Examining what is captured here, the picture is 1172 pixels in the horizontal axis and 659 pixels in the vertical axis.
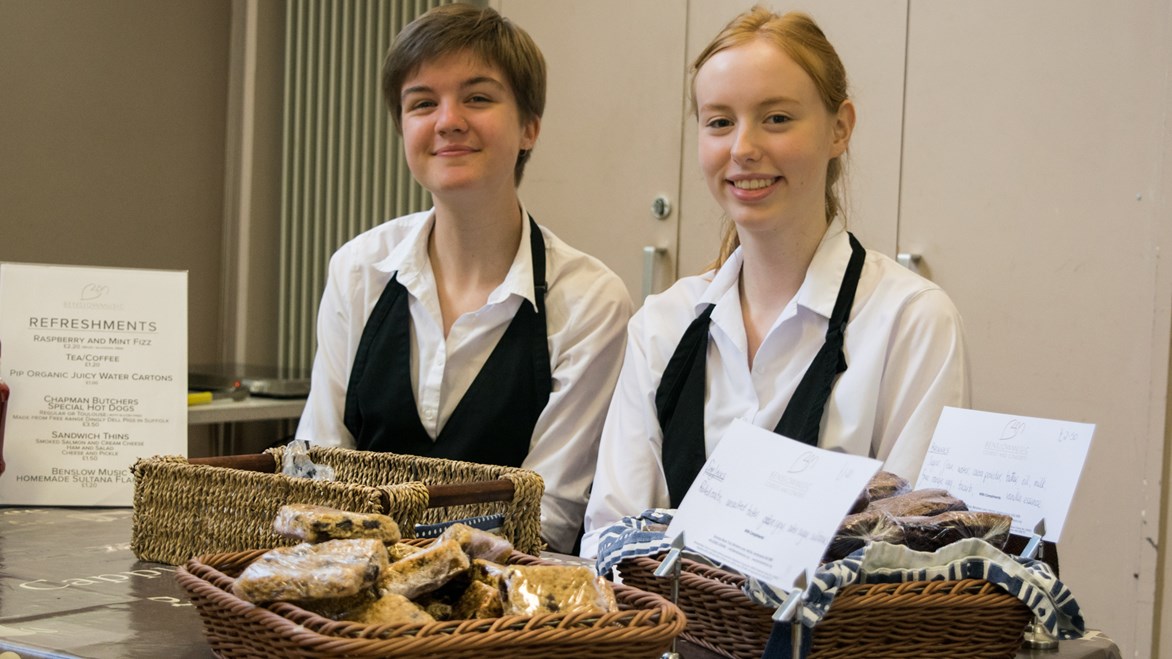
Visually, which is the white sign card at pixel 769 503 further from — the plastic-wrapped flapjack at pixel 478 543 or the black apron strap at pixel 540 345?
the black apron strap at pixel 540 345

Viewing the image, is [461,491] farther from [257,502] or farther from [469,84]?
[469,84]

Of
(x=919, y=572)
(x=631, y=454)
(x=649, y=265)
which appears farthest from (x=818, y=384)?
(x=649, y=265)

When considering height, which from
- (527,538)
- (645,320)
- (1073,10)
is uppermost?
(1073,10)

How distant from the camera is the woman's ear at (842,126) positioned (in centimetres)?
178

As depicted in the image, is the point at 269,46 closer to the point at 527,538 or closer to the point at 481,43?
the point at 481,43

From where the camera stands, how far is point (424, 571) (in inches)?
37.5

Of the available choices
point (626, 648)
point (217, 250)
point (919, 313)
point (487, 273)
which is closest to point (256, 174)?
point (217, 250)

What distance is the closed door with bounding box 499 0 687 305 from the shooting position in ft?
10.3

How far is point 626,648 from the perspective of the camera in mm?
879

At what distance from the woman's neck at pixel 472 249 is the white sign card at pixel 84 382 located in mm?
486

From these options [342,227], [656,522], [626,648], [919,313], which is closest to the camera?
[626,648]

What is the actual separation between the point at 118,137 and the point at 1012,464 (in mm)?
3316

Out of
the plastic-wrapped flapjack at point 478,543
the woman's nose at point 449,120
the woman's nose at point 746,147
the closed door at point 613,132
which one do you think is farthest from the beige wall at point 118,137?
the plastic-wrapped flapjack at point 478,543

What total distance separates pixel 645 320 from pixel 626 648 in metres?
1.02
